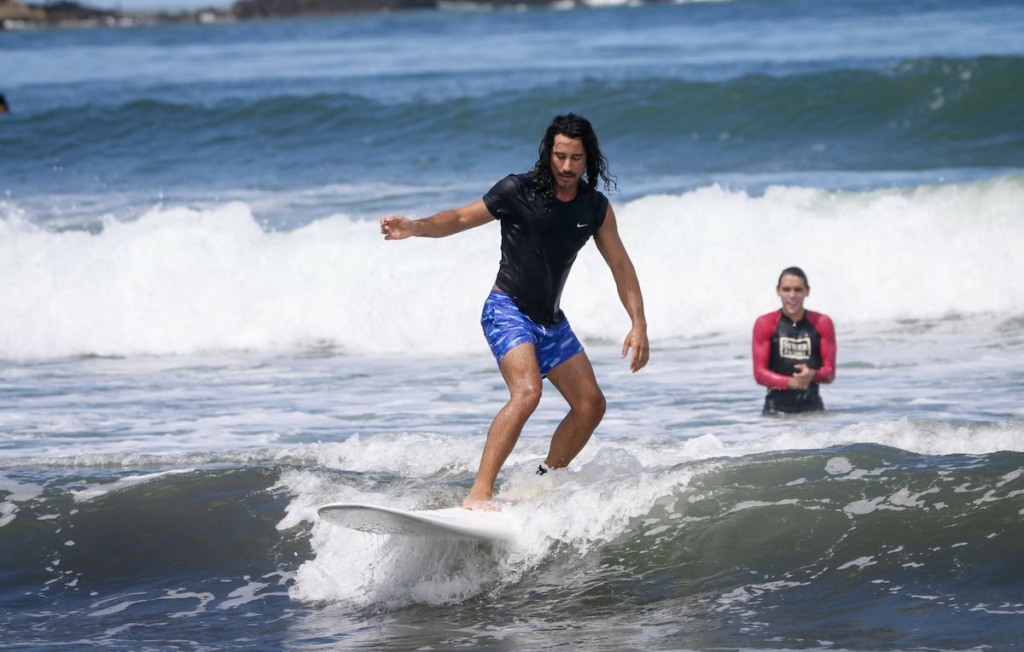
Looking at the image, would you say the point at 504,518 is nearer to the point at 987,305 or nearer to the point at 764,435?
the point at 764,435

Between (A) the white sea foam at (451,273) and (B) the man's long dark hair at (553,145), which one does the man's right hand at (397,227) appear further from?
(A) the white sea foam at (451,273)

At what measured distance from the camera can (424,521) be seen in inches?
225

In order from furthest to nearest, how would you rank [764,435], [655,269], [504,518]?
[655,269] < [764,435] < [504,518]

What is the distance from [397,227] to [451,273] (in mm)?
8053

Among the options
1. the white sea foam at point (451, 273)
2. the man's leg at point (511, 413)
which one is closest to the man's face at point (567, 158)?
the man's leg at point (511, 413)

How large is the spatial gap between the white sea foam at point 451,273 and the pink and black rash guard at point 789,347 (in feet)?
13.7

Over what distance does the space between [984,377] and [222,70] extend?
101 feet

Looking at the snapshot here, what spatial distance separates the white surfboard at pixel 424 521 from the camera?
564 centimetres

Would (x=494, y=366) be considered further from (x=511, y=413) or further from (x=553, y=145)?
(x=553, y=145)

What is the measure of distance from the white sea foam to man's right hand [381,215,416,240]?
6612 millimetres

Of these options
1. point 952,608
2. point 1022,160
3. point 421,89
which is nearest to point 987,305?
point 1022,160

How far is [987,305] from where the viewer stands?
42.7 ft

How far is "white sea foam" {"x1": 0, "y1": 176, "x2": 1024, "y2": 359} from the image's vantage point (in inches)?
513

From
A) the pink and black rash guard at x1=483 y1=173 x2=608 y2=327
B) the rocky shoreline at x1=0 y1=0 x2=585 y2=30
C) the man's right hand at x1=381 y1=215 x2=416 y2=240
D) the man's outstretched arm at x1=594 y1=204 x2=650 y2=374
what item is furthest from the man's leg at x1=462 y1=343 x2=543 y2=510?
the rocky shoreline at x1=0 y1=0 x2=585 y2=30
